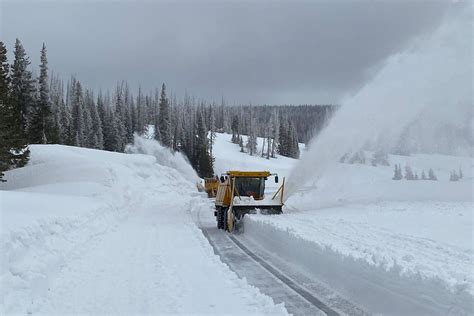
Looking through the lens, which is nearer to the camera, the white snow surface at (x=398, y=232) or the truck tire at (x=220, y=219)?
the white snow surface at (x=398, y=232)

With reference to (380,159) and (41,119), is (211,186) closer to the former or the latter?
(41,119)

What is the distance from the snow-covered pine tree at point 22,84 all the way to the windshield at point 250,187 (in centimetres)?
3476

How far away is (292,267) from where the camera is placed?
11078 mm

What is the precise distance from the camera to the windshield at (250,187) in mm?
20547

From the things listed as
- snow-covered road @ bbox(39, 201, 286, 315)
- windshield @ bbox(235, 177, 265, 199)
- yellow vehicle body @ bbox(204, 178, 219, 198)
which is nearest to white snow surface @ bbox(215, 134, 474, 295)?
windshield @ bbox(235, 177, 265, 199)

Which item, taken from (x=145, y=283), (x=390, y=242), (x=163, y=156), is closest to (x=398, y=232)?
(x=390, y=242)

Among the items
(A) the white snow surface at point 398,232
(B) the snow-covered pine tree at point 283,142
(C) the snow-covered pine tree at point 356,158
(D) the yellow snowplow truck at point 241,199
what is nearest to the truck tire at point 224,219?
(D) the yellow snowplow truck at point 241,199

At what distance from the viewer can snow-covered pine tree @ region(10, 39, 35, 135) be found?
47.6m

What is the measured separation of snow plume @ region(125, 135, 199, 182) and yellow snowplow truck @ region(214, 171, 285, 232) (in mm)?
55474

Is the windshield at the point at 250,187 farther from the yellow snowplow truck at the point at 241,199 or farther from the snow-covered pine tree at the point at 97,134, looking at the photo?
the snow-covered pine tree at the point at 97,134

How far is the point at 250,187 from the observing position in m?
20.9

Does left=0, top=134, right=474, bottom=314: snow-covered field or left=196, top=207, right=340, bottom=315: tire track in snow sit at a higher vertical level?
left=0, top=134, right=474, bottom=314: snow-covered field

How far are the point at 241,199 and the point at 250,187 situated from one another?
1.83m

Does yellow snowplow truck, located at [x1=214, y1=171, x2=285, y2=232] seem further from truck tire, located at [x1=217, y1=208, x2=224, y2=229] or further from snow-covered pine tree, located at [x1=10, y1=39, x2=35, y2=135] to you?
snow-covered pine tree, located at [x1=10, y1=39, x2=35, y2=135]
